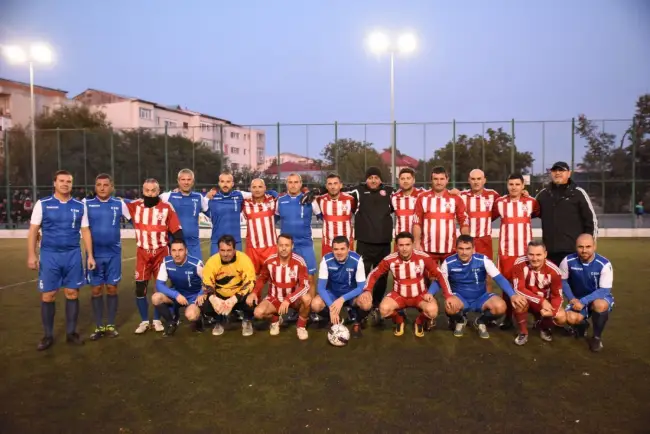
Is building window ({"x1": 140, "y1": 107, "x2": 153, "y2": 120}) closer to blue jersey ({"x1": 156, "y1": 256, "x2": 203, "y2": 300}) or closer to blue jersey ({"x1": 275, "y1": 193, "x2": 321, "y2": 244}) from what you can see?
blue jersey ({"x1": 275, "y1": 193, "x2": 321, "y2": 244})

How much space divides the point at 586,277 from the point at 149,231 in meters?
4.29

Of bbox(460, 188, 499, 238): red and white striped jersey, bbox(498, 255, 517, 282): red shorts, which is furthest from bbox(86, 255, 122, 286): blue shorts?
bbox(498, 255, 517, 282): red shorts

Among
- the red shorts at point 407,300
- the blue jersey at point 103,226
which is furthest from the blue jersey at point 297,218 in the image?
the blue jersey at point 103,226

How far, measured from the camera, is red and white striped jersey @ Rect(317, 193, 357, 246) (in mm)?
5621

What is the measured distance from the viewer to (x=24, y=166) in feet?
→ 72.7

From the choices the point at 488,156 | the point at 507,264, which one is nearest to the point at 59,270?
the point at 507,264

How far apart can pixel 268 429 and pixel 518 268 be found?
3.06m

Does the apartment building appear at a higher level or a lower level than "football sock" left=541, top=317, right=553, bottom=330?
higher

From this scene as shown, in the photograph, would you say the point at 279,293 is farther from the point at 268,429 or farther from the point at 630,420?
the point at 630,420

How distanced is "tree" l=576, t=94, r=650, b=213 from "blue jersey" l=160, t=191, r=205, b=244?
45.8 ft

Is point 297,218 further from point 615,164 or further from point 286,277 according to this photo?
point 615,164

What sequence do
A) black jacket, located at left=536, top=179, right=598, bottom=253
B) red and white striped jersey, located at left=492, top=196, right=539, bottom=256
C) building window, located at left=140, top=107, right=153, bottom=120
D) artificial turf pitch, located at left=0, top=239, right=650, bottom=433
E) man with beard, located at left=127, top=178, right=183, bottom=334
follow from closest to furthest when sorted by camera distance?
1. artificial turf pitch, located at left=0, top=239, right=650, bottom=433
2. black jacket, located at left=536, top=179, right=598, bottom=253
3. man with beard, located at left=127, top=178, right=183, bottom=334
4. red and white striped jersey, located at left=492, top=196, right=539, bottom=256
5. building window, located at left=140, top=107, right=153, bottom=120

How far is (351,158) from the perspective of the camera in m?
16.3

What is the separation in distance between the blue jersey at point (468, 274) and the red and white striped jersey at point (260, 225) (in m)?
1.98
